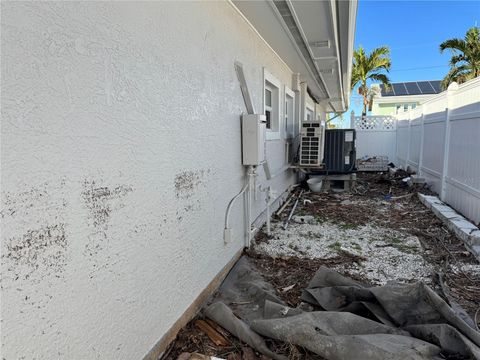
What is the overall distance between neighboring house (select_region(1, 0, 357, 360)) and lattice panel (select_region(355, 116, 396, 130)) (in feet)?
34.1

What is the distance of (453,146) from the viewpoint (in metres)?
5.77

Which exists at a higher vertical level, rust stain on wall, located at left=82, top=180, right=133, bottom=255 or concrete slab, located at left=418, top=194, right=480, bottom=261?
rust stain on wall, located at left=82, top=180, right=133, bottom=255

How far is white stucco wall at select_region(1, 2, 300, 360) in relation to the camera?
1.24 meters

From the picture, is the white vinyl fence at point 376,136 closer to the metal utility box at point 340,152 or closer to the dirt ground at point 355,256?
the metal utility box at point 340,152

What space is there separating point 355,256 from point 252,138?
1.96 meters

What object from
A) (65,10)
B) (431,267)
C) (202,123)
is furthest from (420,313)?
(65,10)

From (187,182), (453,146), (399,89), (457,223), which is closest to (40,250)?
(187,182)

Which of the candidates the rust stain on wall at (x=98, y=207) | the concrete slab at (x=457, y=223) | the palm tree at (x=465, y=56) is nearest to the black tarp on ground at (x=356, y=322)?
the rust stain on wall at (x=98, y=207)

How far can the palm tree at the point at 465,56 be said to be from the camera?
613 inches

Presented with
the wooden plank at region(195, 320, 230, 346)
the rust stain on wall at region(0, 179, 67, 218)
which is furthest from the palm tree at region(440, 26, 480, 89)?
the rust stain on wall at region(0, 179, 67, 218)

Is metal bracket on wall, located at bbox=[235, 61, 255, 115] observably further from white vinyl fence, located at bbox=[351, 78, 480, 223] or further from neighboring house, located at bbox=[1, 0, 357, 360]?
white vinyl fence, located at bbox=[351, 78, 480, 223]

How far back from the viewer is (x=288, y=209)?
664 centimetres

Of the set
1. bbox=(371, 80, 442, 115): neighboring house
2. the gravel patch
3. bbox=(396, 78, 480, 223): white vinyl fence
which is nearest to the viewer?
the gravel patch

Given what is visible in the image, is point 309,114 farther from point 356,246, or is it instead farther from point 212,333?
point 212,333
